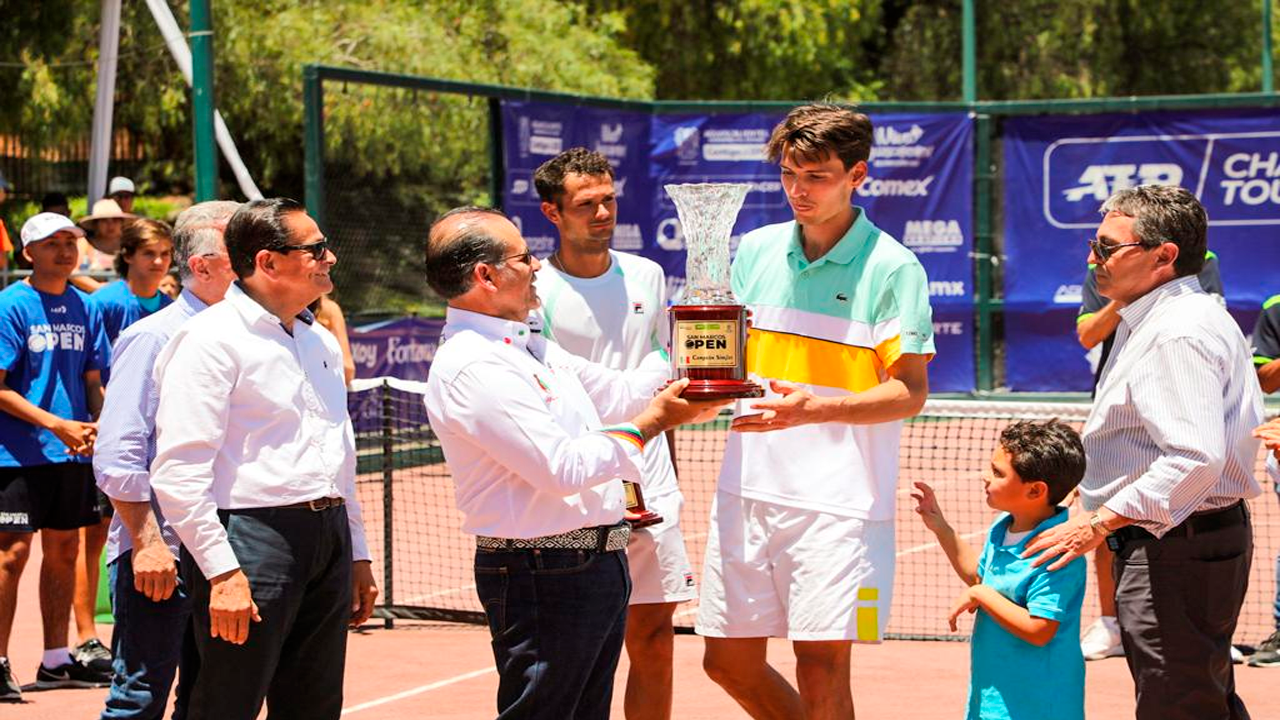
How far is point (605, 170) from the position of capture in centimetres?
652

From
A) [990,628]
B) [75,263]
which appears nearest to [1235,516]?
[990,628]

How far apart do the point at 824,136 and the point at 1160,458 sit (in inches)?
52.8

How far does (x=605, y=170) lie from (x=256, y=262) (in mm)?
1768

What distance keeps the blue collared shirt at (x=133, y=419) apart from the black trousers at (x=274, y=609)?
514mm

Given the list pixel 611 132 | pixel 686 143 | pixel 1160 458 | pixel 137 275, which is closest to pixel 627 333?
pixel 1160 458

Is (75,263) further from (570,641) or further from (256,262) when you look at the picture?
(570,641)

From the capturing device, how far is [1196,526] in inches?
209

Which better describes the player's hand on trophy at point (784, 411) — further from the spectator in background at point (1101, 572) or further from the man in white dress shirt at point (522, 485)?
the spectator in background at point (1101, 572)

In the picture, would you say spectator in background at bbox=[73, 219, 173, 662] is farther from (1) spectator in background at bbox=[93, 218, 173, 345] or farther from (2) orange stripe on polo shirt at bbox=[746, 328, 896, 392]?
(2) orange stripe on polo shirt at bbox=[746, 328, 896, 392]

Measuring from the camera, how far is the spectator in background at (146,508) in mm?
5488

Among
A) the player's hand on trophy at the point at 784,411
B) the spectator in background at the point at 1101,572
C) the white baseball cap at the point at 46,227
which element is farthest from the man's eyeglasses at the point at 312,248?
the spectator in background at the point at 1101,572

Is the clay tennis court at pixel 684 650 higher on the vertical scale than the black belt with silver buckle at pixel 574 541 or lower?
lower

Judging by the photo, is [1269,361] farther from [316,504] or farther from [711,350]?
[316,504]

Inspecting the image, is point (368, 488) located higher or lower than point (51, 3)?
lower
